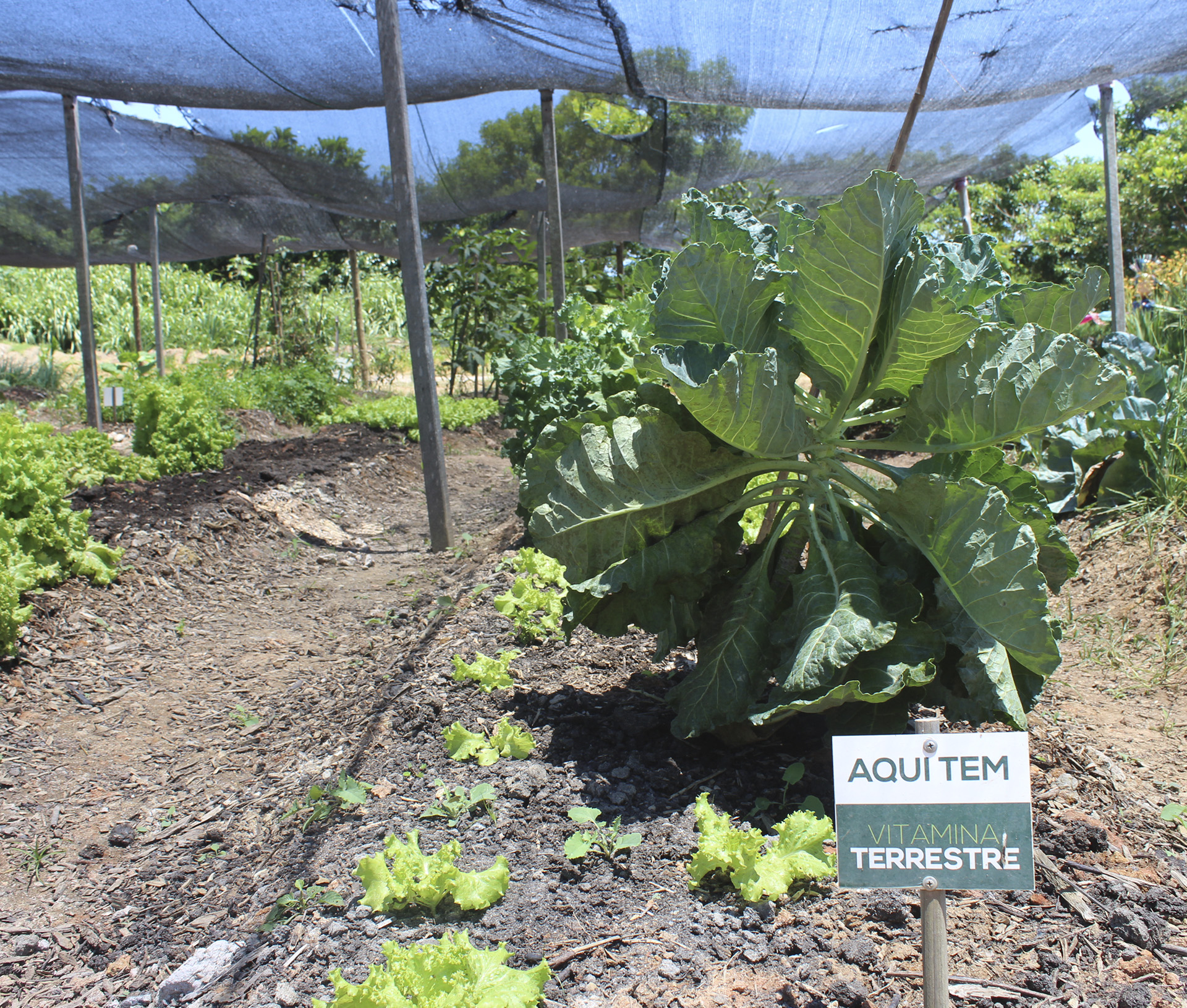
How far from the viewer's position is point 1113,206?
5477 mm

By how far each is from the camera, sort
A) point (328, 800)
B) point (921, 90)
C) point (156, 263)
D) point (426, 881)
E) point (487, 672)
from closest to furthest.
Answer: point (426, 881) → point (328, 800) → point (487, 672) → point (921, 90) → point (156, 263)

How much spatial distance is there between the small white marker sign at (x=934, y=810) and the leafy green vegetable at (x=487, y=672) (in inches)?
64.6

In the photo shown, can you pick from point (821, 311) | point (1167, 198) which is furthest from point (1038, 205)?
point (821, 311)

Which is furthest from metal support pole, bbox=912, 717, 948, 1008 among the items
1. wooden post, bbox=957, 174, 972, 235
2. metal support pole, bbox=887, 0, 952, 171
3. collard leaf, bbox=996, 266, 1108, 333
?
wooden post, bbox=957, 174, 972, 235

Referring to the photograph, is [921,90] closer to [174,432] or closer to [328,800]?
[328,800]

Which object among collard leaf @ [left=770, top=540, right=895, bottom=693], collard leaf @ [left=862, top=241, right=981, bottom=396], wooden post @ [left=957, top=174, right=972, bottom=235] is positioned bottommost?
collard leaf @ [left=770, top=540, right=895, bottom=693]

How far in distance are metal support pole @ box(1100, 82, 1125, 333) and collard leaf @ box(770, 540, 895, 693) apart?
15.0ft

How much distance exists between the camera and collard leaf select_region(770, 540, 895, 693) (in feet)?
5.74

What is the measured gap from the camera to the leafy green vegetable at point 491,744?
2338 mm

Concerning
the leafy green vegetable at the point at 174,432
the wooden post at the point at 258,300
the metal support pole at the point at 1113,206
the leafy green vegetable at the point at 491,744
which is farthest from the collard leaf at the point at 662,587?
the wooden post at the point at 258,300

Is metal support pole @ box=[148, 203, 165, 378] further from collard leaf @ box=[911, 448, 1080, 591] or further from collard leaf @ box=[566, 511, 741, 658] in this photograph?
collard leaf @ box=[911, 448, 1080, 591]

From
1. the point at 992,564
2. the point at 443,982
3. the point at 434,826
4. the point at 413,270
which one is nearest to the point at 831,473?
the point at 992,564

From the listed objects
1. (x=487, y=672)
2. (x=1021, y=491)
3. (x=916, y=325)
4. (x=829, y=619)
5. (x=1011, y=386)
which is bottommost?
(x=487, y=672)

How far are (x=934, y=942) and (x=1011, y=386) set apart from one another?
1224mm
